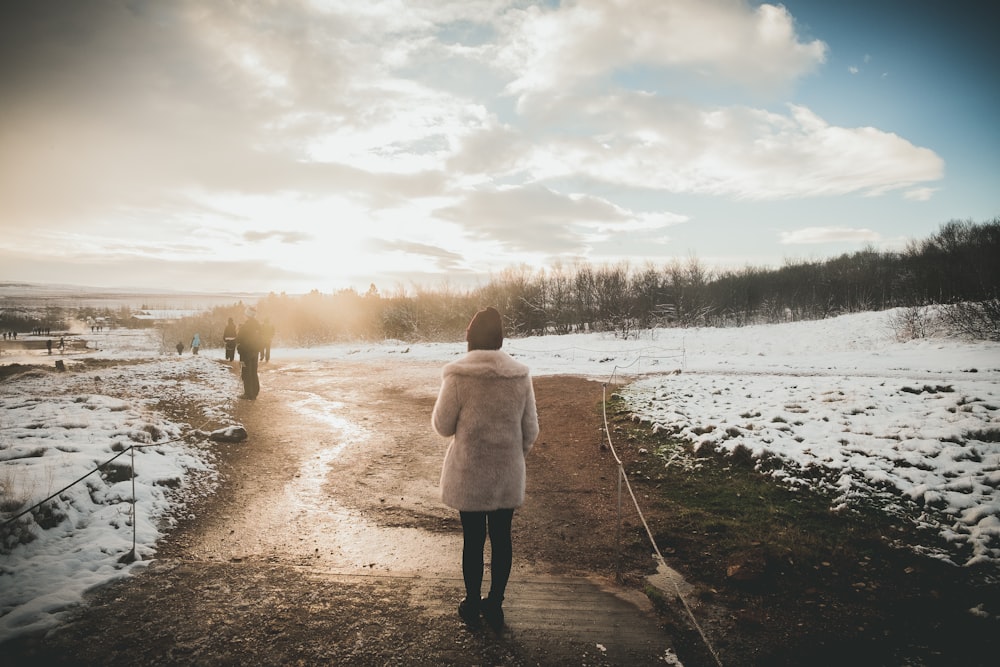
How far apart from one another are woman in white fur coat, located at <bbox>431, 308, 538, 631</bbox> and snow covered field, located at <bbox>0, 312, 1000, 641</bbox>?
9.37ft

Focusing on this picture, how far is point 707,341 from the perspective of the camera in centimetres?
3216

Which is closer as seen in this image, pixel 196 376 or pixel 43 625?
pixel 43 625

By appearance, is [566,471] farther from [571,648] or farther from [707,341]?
[707,341]

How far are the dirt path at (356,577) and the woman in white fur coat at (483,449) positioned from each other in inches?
15.9

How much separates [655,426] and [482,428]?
6.78 m

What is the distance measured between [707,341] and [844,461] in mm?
27794

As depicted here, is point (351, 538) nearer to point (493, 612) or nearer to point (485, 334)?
point (493, 612)

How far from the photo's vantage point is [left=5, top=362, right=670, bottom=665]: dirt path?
2.94m

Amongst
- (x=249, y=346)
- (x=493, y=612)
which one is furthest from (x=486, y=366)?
(x=249, y=346)

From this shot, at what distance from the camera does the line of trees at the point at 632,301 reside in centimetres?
4503

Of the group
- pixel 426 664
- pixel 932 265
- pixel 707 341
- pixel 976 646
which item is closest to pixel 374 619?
pixel 426 664

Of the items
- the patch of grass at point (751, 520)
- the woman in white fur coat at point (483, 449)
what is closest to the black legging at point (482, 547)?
the woman in white fur coat at point (483, 449)

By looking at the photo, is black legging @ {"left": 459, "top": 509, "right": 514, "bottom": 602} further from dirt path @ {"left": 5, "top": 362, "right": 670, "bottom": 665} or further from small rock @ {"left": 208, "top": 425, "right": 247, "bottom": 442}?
small rock @ {"left": 208, "top": 425, "right": 247, "bottom": 442}

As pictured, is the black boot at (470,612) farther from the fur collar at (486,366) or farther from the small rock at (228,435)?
the small rock at (228,435)
